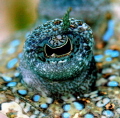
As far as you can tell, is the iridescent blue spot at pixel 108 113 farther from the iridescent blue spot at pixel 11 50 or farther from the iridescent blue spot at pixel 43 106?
the iridescent blue spot at pixel 11 50

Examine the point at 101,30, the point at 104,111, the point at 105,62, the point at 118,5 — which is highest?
the point at 118,5

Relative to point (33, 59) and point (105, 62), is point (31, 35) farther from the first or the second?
point (105, 62)

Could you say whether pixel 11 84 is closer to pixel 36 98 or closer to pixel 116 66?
pixel 36 98


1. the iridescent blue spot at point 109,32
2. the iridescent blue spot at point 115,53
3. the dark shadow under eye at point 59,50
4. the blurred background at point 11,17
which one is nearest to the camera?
the dark shadow under eye at point 59,50

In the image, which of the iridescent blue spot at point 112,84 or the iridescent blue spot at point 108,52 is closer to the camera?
the iridescent blue spot at point 112,84

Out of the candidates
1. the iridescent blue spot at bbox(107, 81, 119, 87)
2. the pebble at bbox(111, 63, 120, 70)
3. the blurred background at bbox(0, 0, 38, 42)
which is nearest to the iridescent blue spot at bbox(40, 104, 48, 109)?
the iridescent blue spot at bbox(107, 81, 119, 87)

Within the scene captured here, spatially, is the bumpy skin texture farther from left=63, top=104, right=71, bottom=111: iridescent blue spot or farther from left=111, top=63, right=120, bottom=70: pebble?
left=111, top=63, right=120, bottom=70: pebble

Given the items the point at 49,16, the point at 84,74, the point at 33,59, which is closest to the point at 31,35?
the point at 33,59

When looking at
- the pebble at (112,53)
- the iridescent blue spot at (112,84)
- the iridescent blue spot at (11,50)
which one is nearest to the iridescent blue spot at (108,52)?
the pebble at (112,53)

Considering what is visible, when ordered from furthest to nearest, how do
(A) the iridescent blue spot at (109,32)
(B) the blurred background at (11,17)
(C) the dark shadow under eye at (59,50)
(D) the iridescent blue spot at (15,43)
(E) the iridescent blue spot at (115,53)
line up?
(B) the blurred background at (11,17), (D) the iridescent blue spot at (15,43), (A) the iridescent blue spot at (109,32), (E) the iridescent blue spot at (115,53), (C) the dark shadow under eye at (59,50)
